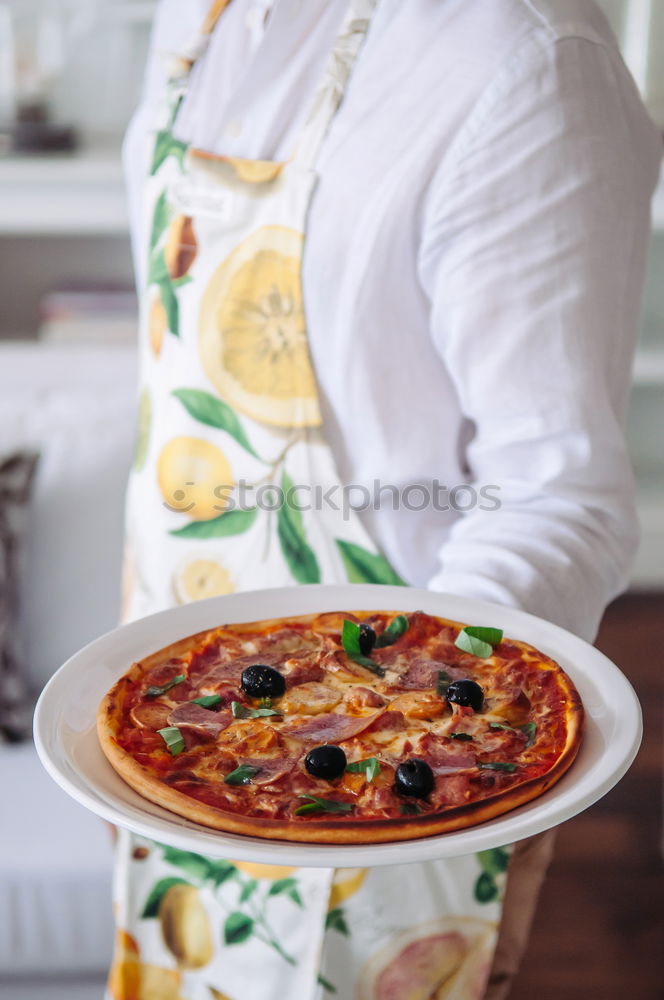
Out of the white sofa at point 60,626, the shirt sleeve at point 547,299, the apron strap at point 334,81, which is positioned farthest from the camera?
the white sofa at point 60,626

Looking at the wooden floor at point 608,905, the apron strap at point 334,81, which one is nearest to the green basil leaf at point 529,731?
the apron strap at point 334,81

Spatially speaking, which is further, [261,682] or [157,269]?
[157,269]

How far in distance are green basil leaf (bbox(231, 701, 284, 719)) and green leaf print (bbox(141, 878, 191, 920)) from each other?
0.44 m

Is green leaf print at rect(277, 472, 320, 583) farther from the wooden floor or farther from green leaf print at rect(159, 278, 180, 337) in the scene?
the wooden floor

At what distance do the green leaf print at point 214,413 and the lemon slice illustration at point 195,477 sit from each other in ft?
0.07

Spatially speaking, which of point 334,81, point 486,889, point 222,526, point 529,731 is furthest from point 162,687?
point 334,81

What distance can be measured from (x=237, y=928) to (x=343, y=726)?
17.6 inches

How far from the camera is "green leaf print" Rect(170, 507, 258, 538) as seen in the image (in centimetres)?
102

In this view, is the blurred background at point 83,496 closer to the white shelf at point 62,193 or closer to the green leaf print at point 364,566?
the white shelf at point 62,193

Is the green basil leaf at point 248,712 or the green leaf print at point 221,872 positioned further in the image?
the green leaf print at point 221,872

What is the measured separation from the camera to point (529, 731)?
2.21 feet

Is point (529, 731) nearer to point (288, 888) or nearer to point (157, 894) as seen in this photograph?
point (288, 888)

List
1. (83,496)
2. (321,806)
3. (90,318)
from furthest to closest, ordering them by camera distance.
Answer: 1. (90,318)
2. (83,496)
3. (321,806)

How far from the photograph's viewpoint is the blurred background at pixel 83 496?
145 centimetres
